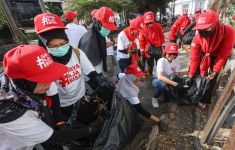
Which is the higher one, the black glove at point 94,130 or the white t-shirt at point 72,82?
the white t-shirt at point 72,82

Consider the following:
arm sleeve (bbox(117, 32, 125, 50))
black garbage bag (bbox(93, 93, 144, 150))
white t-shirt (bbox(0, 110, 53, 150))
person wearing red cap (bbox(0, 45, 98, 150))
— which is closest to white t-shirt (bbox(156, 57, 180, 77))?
arm sleeve (bbox(117, 32, 125, 50))

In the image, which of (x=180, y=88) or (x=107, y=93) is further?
(x=180, y=88)

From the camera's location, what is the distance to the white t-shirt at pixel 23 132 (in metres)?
1.14

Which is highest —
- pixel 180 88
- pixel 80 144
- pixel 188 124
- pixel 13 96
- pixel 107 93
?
pixel 13 96

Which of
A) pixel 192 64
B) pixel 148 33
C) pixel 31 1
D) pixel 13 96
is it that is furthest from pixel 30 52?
pixel 31 1

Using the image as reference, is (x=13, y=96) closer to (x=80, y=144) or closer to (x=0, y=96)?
(x=0, y=96)

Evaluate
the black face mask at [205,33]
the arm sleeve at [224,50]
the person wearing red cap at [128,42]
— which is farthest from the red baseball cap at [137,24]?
the arm sleeve at [224,50]

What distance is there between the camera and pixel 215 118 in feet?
6.79

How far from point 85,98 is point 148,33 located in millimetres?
2492

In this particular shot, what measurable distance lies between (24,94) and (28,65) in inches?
9.0

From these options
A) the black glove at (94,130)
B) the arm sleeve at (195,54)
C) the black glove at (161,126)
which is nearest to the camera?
the black glove at (94,130)

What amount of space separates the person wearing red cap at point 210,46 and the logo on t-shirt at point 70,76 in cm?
174

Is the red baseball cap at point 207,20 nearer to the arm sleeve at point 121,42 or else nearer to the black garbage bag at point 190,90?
the black garbage bag at point 190,90

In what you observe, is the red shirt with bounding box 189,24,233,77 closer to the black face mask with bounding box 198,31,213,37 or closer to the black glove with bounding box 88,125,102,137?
the black face mask with bounding box 198,31,213,37
